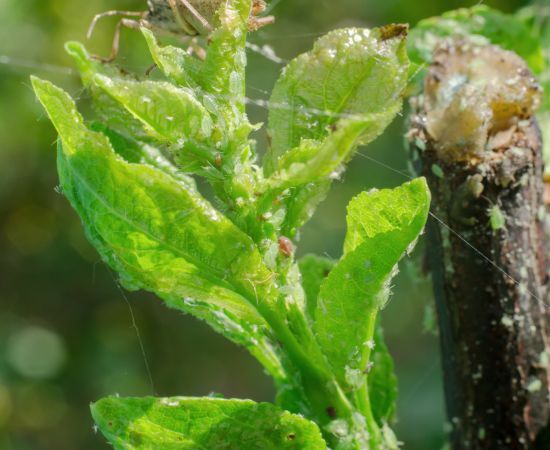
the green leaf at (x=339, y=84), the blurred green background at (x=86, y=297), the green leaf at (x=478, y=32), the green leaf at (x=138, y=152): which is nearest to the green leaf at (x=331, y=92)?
the green leaf at (x=339, y=84)

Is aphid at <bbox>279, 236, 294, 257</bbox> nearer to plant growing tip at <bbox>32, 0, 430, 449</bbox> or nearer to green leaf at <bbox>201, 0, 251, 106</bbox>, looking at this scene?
plant growing tip at <bbox>32, 0, 430, 449</bbox>

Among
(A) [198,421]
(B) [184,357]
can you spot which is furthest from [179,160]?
(B) [184,357]

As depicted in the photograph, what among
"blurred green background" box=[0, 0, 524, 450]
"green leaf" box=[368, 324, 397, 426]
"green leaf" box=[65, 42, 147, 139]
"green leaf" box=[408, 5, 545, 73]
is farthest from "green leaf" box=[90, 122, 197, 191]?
"blurred green background" box=[0, 0, 524, 450]

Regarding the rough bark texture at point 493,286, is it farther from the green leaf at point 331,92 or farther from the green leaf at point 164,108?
the green leaf at point 164,108

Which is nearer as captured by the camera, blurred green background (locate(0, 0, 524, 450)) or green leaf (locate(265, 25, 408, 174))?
green leaf (locate(265, 25, 408, 174))

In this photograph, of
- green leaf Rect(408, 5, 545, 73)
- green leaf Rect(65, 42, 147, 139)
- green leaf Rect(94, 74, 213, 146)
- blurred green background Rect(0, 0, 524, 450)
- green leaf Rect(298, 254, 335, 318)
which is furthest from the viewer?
blurred green background Rect(0, 0, 524, 450)

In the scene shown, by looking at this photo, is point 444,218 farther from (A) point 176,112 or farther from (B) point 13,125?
(B) point 13,125
